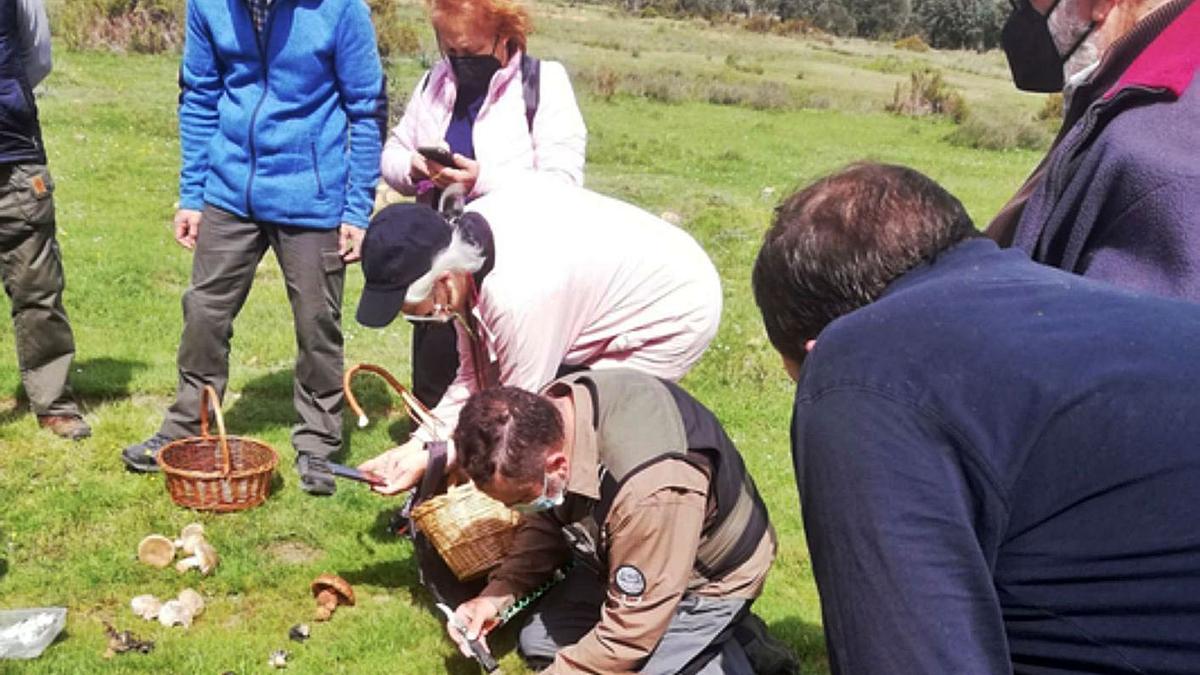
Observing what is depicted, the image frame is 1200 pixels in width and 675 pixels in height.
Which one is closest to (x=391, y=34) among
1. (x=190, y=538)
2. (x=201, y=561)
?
(x=190, y=538)

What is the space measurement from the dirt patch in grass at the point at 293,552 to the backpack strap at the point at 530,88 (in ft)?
6.07

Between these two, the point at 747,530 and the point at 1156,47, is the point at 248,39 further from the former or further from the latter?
the point at 1156,47

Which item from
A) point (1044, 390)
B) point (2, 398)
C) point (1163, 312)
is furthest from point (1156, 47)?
point (2, 398)

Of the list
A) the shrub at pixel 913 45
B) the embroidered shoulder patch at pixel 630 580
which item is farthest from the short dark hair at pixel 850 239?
the shrub at pixel 913 45

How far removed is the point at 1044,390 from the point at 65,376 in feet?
16.8

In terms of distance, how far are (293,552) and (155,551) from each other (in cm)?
52

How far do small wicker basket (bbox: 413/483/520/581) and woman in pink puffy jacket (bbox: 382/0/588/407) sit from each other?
2.97ft

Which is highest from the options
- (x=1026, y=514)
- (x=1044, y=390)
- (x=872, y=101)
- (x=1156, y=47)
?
(x=1156, y=47)

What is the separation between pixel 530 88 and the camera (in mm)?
4488

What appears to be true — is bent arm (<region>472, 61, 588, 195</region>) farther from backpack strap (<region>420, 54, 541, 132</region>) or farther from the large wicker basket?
the large wicker basket

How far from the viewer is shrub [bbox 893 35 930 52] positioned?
165ft

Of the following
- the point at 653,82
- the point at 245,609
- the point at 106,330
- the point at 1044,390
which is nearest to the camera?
the point at 1044,390

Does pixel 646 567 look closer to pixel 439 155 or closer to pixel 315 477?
pixel 439 155

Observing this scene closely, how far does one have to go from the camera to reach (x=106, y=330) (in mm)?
7137
